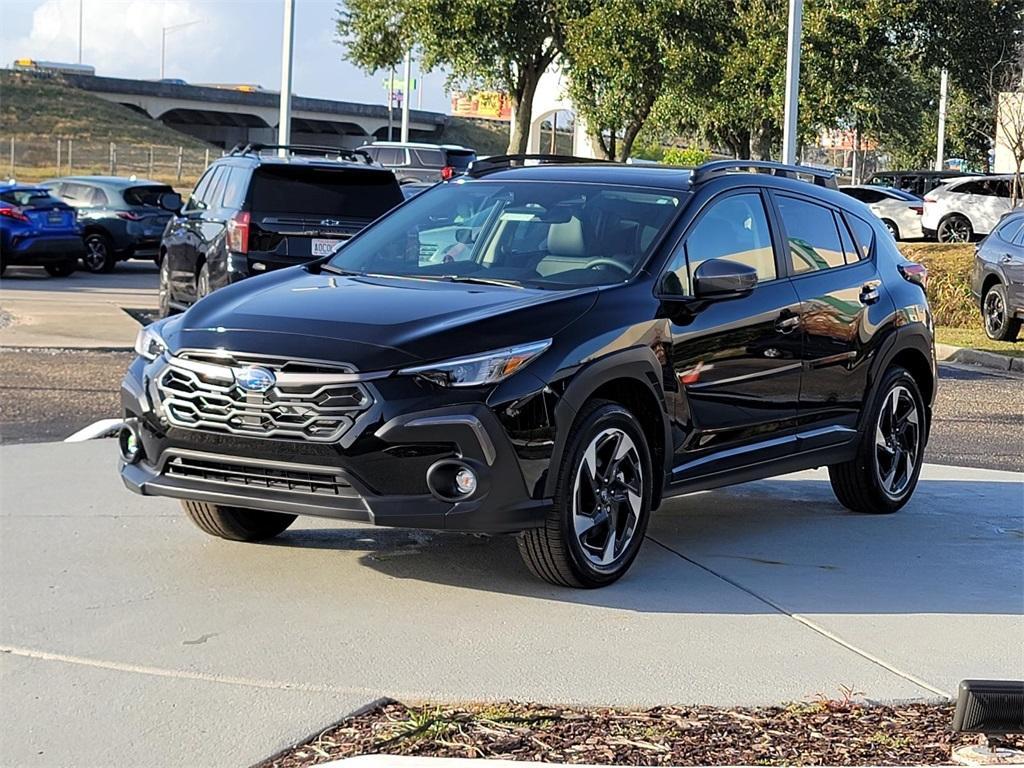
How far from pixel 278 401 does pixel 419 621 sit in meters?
0.97

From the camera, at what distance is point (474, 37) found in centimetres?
3734

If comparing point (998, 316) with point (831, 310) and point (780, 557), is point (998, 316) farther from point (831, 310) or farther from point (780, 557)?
point (780, 557)

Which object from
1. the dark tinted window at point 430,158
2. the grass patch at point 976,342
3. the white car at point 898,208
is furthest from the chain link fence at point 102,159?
the grass patch at point 976,342

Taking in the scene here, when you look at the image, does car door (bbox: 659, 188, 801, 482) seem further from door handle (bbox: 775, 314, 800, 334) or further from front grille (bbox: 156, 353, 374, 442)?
front grille (bbox: 156, 353, 374, 442)

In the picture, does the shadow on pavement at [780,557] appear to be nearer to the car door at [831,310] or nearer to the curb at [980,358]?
the car door at [831,310]

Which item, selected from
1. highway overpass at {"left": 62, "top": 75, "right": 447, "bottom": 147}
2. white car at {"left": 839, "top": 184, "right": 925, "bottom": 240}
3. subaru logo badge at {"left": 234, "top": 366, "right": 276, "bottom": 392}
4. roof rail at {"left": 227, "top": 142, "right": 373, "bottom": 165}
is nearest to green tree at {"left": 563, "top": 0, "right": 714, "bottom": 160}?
white car at {"left": 839, "top": 184, "right": 925, "bottom": 240}

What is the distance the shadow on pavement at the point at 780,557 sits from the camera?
6441mm

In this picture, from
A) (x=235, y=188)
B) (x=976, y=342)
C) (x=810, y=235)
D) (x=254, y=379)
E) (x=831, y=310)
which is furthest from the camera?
(x=976, y=342)

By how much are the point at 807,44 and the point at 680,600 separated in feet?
103

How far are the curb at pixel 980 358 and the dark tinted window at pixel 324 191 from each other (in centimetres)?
671

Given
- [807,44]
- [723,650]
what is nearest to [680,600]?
[723,650]

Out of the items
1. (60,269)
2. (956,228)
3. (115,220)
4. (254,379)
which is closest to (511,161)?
(254,379)

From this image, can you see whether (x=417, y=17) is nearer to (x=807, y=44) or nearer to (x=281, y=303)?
(x=807, y=44)

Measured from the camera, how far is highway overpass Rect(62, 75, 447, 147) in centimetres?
10188
